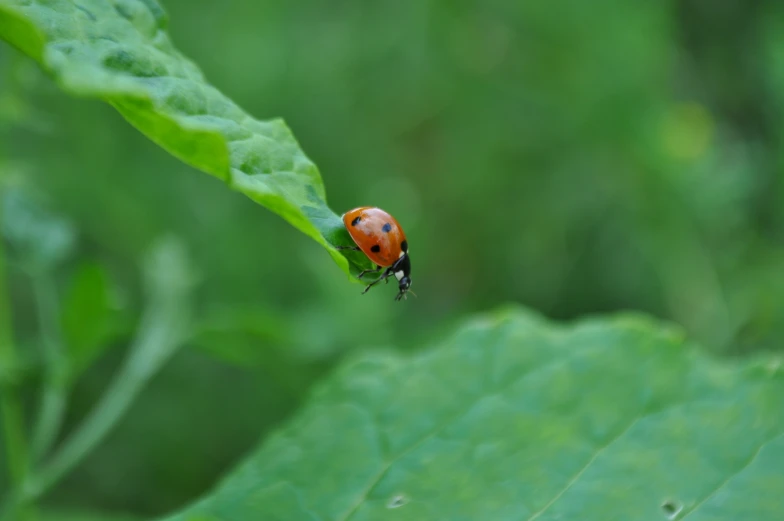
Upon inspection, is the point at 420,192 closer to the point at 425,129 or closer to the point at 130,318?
the point at 425,129

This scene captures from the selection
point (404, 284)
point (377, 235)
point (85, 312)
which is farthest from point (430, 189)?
point (85, 312)

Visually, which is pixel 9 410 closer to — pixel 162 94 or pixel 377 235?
pixel 377 235

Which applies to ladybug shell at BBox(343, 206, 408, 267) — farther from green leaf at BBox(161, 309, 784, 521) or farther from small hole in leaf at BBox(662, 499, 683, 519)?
small hole in leaf at BBox(662, 499, 683, 519)

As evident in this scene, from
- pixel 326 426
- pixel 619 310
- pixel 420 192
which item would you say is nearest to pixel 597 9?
pixel 420 192

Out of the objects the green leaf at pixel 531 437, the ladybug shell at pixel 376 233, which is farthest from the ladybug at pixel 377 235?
the green leaf at pixel 531 437

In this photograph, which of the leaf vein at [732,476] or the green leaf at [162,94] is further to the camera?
the leaf vein at [732,476]

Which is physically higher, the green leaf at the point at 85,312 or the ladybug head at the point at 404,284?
the ladybug head at the point at 404,284

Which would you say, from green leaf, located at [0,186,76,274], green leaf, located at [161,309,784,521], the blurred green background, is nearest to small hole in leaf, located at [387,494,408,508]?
green leaf, located at [161,309,784,521]

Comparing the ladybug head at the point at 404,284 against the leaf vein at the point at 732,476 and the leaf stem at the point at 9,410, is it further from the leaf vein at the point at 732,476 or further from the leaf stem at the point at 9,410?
the leaf vein at the point at 732,476
